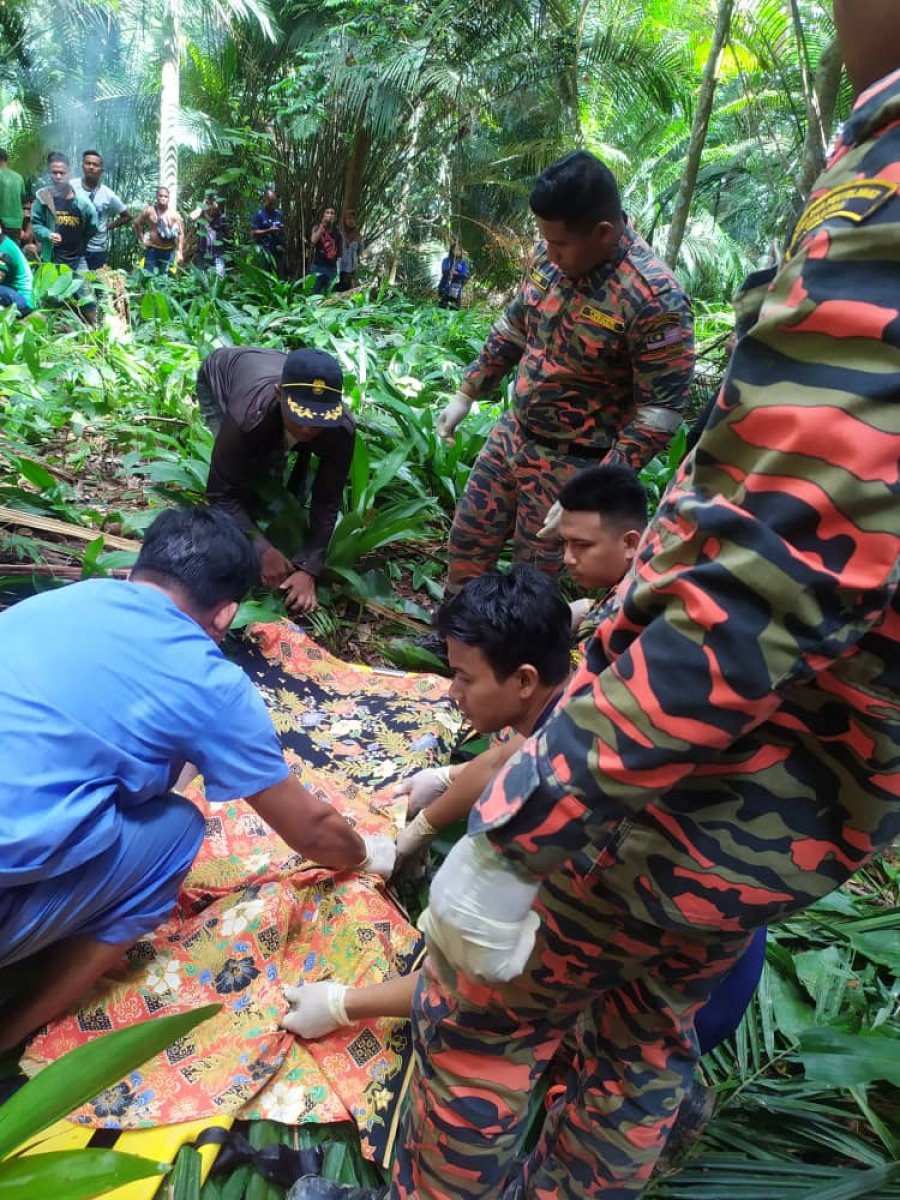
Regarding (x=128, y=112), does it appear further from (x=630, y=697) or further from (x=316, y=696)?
(x=630, y=697)

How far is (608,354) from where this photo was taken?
252 centimetres

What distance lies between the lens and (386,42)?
9.16 m

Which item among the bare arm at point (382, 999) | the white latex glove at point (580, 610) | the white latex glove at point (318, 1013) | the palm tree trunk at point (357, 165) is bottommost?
the white latex glove at point (318, 1013)

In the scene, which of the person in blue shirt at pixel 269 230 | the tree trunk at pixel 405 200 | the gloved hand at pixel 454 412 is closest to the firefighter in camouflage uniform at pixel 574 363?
the gloved hand at pixel 454 412

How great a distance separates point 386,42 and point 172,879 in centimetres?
1023

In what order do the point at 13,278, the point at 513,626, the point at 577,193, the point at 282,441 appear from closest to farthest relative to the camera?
the point at 513,626
the point at 577,193
the point at 282,441
the point at 13,278

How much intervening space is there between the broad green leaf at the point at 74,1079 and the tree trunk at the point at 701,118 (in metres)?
4.51

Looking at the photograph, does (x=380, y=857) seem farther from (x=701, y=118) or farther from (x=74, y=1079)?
(x=701, y=118)

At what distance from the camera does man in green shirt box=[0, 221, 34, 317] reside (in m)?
6.15

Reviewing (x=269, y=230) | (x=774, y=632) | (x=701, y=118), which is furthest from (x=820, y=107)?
(x=269, y=230)

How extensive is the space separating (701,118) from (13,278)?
5.13 metres

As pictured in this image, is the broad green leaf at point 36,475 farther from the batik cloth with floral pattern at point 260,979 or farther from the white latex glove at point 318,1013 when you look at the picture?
the white latex glove at point 318,1013

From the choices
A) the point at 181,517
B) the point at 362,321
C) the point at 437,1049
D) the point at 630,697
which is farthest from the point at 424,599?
the point at 362,321

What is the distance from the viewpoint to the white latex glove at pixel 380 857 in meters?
1.89
